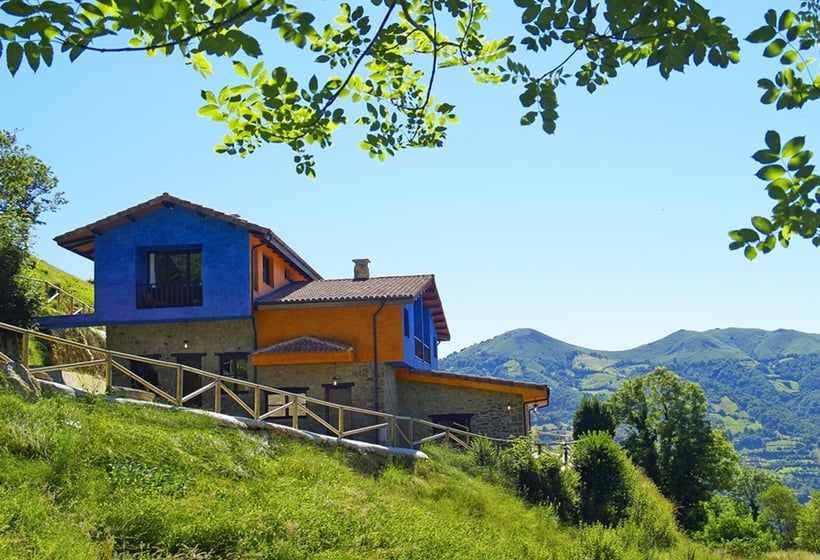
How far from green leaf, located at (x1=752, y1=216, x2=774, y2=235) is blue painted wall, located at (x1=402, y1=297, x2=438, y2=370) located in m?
21.3

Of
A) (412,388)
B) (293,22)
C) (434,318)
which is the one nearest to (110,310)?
(412,388)

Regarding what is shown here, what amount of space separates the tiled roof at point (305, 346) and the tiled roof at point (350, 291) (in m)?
1.20

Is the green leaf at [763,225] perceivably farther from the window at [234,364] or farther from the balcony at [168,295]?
the window at [234,364]

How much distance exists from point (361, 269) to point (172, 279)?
7.08m

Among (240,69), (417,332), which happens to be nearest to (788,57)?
(240,69)

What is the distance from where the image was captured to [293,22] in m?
4.37

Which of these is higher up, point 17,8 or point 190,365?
point 17,8

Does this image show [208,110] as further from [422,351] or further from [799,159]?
[422,351]

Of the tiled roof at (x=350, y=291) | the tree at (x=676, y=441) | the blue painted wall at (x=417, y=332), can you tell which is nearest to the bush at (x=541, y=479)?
the blue painted wall at (x=417, y=332)

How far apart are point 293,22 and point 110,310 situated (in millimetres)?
22534

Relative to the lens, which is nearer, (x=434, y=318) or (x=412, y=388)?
(x=412, y=388)

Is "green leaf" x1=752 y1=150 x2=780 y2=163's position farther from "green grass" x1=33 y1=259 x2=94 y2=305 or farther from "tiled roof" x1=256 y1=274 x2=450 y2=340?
"green grass" x1=33 y1=259 x2=94 y2=305

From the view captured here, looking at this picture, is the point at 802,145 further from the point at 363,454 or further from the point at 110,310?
the point at 110,310

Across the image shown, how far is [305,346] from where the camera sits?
24.6m
